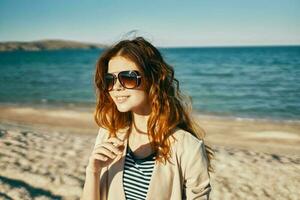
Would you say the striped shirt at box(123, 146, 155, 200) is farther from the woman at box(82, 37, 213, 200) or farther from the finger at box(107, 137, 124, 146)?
the finger at box(107, 137, 124, 146)

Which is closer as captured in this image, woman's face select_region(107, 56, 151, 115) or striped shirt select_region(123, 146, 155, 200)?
striped shirt select_region(123, 146, 155, 200)

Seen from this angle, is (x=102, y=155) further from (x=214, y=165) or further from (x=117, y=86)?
(x=214, y=165)

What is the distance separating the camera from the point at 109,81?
2748mm

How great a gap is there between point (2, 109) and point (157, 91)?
1730 centimetres

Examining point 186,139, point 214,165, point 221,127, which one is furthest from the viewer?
point 221,127

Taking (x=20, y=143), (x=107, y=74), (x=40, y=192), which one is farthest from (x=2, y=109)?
(x=107, y=74)

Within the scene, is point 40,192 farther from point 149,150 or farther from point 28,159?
point 149,150

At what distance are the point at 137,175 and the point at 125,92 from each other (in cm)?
58

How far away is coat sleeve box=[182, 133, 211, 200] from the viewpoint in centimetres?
241

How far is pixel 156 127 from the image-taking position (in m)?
2.69

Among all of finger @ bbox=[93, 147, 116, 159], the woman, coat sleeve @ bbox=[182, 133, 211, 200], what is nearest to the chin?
the woman

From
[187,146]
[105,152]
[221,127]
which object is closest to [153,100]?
[187,146]

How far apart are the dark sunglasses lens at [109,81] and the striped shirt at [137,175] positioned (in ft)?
1.69

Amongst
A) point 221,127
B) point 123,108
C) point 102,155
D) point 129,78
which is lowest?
point 221,127
